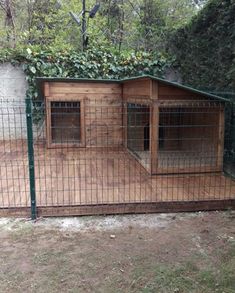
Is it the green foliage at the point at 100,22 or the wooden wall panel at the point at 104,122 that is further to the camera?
the green foliage at the point at 100,22

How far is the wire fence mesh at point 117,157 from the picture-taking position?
12.4ft

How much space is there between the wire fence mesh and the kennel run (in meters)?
0.01

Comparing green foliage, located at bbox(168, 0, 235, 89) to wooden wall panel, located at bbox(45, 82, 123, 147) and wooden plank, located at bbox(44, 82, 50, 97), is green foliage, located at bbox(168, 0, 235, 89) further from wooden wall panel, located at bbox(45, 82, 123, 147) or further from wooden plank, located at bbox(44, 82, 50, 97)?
wooden plank, located at bbox(44, 82, 50, 97)

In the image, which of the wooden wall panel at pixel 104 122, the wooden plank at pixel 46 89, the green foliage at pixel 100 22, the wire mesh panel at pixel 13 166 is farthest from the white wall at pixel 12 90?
the green foliage at pixel 100 22

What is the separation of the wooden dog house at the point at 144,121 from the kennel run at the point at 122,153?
0.05 feet

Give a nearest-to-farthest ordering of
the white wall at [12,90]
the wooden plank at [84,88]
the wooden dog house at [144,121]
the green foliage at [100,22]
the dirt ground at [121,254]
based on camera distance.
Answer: the dirt ground at [121,254] < the wooden dog house at [144,121] < the wooden plank at [84,88] < the white wall at [12,90] < the green foliage at [100,22]

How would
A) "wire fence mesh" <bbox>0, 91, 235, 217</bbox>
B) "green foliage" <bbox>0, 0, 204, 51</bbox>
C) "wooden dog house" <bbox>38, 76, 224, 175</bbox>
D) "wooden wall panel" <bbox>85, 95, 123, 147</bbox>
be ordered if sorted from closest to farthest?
"wire fence mesh" <bbox>0, 91, 235, 217</bbox>, "wooden dog house" <bbox>38, 76, 224, 175</bbox>, "wooden wall panel" <bbox>85, 95, 123, 147</bbox>, "green foliage" <bbox>0, 0, 204, 51</bbox>

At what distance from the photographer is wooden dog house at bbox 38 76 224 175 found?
448 cm

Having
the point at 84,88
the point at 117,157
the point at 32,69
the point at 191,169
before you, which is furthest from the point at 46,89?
the point at 191,169

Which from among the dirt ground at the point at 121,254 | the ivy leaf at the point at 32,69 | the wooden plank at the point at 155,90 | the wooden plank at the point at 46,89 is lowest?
the dirt ground at the point at 121,254

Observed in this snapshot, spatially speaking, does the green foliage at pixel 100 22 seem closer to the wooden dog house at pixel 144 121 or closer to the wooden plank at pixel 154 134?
the wooden dog house at pixel 144 121

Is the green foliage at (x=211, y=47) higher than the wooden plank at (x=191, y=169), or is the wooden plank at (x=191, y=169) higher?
the green foliage at (x=211, y=47)

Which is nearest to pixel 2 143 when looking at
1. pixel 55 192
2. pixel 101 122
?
pixel 101 122

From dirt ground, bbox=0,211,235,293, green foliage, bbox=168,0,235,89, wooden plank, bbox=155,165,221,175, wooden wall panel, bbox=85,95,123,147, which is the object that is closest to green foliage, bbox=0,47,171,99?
wooden wall panel, bbox=85,95,123,147
